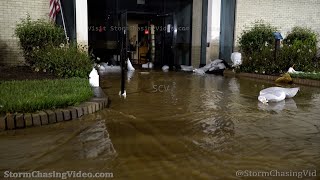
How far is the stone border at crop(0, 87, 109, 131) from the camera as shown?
3.25 m

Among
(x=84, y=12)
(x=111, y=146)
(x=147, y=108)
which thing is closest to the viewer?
(x=111, y=146)

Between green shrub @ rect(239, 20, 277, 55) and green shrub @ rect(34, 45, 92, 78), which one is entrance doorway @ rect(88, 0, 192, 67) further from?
green shrub @ rect(34, 45, 92, 78)

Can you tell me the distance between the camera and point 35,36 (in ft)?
24.9

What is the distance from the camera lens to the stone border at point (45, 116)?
128 inches

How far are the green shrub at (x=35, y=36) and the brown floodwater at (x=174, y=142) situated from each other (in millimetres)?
4047

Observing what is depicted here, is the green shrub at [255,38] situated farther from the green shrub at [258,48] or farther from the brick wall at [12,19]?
the brick wall at [12,19]

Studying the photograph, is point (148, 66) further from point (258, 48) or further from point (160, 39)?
point (258, 48)

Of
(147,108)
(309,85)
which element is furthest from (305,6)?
(147,108)

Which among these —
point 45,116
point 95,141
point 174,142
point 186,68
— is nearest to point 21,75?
point 45,116

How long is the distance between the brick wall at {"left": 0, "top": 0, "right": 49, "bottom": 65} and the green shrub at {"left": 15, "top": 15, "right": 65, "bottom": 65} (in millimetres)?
594

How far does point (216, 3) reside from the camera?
11789mm

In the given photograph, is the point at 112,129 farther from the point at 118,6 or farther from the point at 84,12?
the point at 118,6

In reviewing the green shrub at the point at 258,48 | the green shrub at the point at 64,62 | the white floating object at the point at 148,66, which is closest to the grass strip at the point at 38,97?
the green shrub at the point at 64,62

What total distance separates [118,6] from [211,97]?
862 cm
